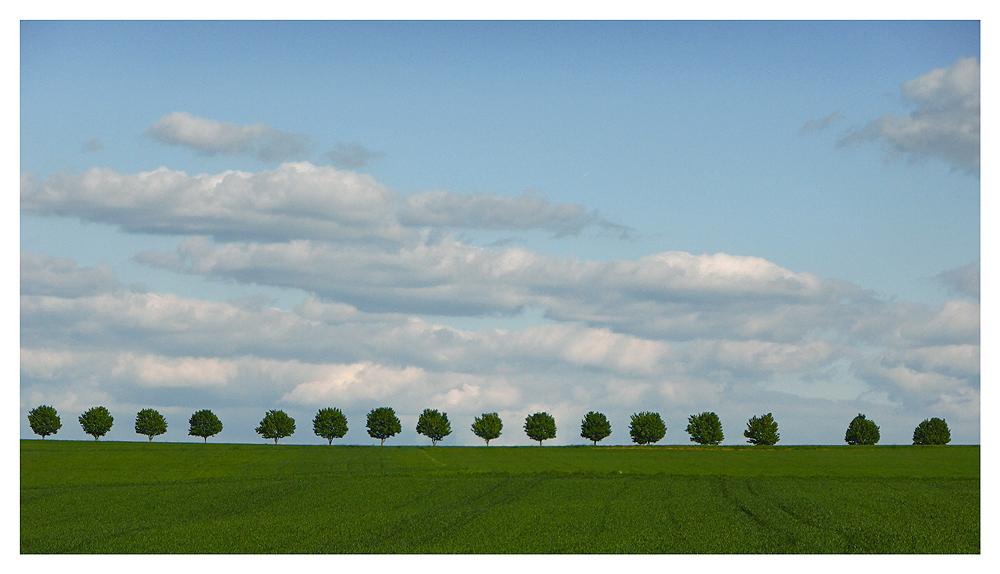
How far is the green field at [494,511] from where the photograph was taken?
106 feet

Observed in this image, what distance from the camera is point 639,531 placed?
35.8m

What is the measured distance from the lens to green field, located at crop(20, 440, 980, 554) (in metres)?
32.2

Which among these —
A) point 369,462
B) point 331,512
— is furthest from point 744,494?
point 369,462

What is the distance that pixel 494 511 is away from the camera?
4519 centimetres

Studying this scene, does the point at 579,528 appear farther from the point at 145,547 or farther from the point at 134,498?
the point at 134,498
